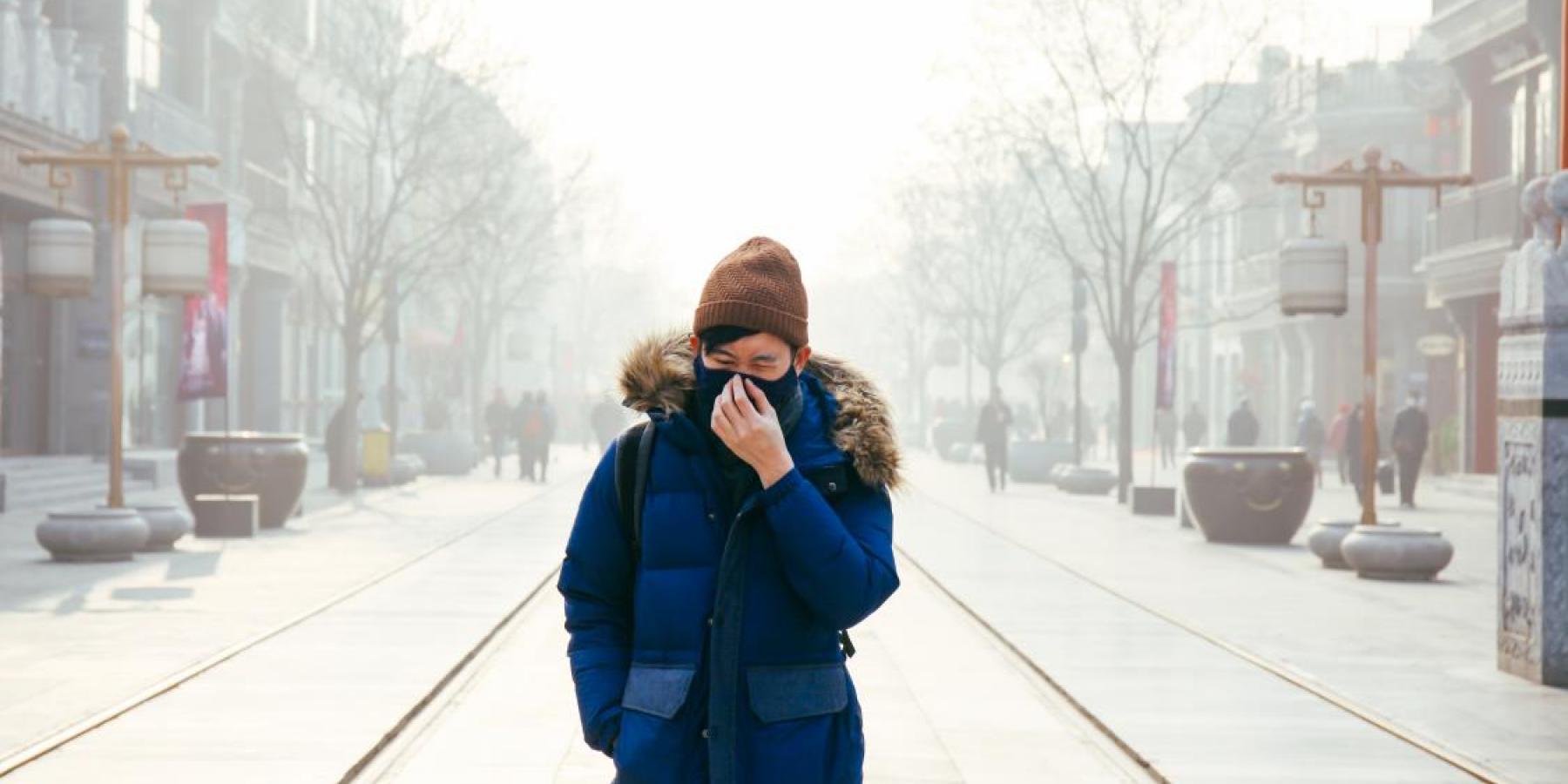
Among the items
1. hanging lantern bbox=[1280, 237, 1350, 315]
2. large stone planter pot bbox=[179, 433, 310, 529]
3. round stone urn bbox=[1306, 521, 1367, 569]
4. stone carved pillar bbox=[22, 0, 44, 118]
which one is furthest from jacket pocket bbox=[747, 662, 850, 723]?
stone carved pillar bbox=[22, 0, 44, 118]

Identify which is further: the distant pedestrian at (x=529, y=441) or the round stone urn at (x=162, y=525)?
the distant pedestrian at (x=529, y=441)

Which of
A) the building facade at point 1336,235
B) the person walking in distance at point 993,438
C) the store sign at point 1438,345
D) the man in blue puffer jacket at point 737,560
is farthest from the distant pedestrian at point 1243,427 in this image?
the man in blue puffer jacket at point 737,560

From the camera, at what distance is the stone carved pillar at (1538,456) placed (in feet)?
39.0

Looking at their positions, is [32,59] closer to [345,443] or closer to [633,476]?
[345,443]

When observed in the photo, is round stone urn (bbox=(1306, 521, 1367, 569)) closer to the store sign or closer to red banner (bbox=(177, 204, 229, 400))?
red banner (bbox=(177, 204, 229, 400))

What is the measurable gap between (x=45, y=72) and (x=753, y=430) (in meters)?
29.5

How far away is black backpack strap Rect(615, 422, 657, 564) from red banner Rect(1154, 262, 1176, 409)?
1146 inches

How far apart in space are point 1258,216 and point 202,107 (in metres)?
34.7

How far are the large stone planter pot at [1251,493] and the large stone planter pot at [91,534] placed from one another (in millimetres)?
10964

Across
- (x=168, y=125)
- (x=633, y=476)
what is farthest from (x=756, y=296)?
(x=168, y=125)

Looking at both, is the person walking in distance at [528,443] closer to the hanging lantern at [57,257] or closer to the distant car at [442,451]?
the distant car at [442,451]

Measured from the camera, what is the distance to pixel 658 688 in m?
3.97

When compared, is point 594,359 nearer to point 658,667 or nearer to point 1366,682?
point 1366,682

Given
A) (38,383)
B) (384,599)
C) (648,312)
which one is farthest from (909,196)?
(648,312)
